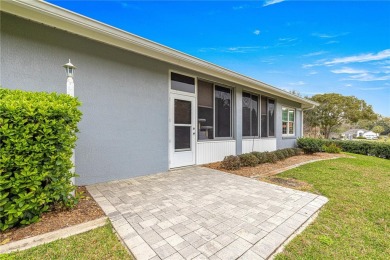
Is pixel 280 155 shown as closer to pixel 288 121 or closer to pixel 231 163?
pixel 231 163

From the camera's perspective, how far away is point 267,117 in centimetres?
891

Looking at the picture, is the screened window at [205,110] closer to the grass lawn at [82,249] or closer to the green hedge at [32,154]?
the green hedge at [32,154]

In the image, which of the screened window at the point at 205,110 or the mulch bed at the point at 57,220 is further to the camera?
the screened window at the point at 205,110

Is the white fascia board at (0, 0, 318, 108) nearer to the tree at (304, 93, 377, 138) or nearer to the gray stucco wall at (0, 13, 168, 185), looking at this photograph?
the gray stucco wall at (0, 13, 168, 185)

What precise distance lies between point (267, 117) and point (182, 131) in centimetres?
535

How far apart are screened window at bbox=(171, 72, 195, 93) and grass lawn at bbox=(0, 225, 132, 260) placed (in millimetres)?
4100

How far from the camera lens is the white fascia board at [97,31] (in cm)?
274

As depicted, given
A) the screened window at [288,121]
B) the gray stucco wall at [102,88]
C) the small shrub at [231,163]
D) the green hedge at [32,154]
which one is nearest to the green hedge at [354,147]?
the screened window at [288,121]

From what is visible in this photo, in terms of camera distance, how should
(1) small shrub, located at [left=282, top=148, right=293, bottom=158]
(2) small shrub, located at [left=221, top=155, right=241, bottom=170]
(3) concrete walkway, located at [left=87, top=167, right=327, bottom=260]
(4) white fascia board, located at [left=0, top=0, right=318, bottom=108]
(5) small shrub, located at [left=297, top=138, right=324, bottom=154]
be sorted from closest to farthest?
1. (3) concrete walkway, located at [left=87, top=167, right=327, bottom=260]
2. (4) white fascia board, located at [left=0, top=0, right=318, bottom=108]
3. (2) small shrub, located at [left=221, top=155, right=241, bottom=170]
4. (1) small shrub, located at [left=282, top=148, right=293, bottom=158]
5. (5) small shrub, located at [left=297, top=138, right=324, bottom=154]

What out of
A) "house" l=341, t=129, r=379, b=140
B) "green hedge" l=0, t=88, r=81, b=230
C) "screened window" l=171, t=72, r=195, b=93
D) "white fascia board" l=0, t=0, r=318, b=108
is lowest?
"house" l=341, t=129, r=379, b=140

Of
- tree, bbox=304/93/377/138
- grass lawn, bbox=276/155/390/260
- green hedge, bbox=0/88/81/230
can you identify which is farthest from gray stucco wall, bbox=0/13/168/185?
tree, bbox=304/93/377/138

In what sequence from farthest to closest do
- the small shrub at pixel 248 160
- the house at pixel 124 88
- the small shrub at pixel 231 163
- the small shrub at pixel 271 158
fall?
1. the small shrub at pixel 271 158
2. the small shrub at pixel 248 160
3. the small shrub at pixel 231 163
4. the house at pixel 124 88

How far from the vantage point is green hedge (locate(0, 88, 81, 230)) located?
1.96 metres

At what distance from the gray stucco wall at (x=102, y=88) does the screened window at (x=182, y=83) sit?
0.35 meters
